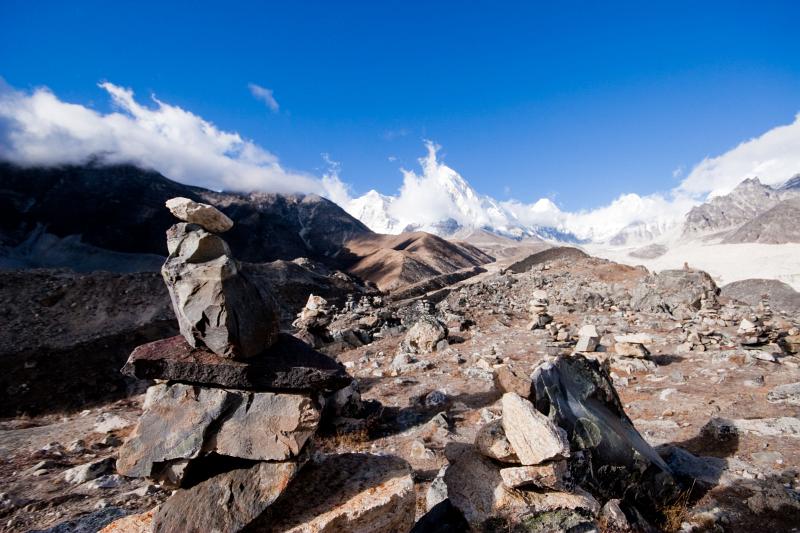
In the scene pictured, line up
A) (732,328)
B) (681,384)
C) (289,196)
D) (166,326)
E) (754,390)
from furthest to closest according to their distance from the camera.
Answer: (289,196), (166,326), (732,328), (681,384), (754,390)

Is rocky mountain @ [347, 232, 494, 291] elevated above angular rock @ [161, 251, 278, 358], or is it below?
above

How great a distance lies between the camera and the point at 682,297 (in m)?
19.6

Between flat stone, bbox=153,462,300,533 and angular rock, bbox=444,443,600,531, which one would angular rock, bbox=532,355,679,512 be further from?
flat stone, bbox=153,462,300,533

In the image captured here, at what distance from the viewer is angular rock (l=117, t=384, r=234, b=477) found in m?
4.31

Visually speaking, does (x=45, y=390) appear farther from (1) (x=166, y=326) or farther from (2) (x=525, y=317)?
(2) (x=525, y=317)

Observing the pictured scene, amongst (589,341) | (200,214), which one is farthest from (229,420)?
(589,341)

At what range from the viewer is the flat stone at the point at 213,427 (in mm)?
4336

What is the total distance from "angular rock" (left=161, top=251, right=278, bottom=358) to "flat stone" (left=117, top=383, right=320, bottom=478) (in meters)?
0.56

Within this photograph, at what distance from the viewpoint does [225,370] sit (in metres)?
4.56

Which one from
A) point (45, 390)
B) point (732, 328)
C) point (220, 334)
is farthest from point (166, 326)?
point (732, 328)

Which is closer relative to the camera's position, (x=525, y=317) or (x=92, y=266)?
(x=525, y=317)

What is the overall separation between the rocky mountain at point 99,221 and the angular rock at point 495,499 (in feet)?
235

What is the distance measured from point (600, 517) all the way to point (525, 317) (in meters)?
16.1

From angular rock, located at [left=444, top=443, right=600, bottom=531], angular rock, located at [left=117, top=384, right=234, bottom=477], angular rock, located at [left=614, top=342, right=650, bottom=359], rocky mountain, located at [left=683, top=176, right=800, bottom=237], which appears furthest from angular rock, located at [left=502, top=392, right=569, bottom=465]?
rocky mountain, located at [left=683, top=176, right=800, bottom=237]
